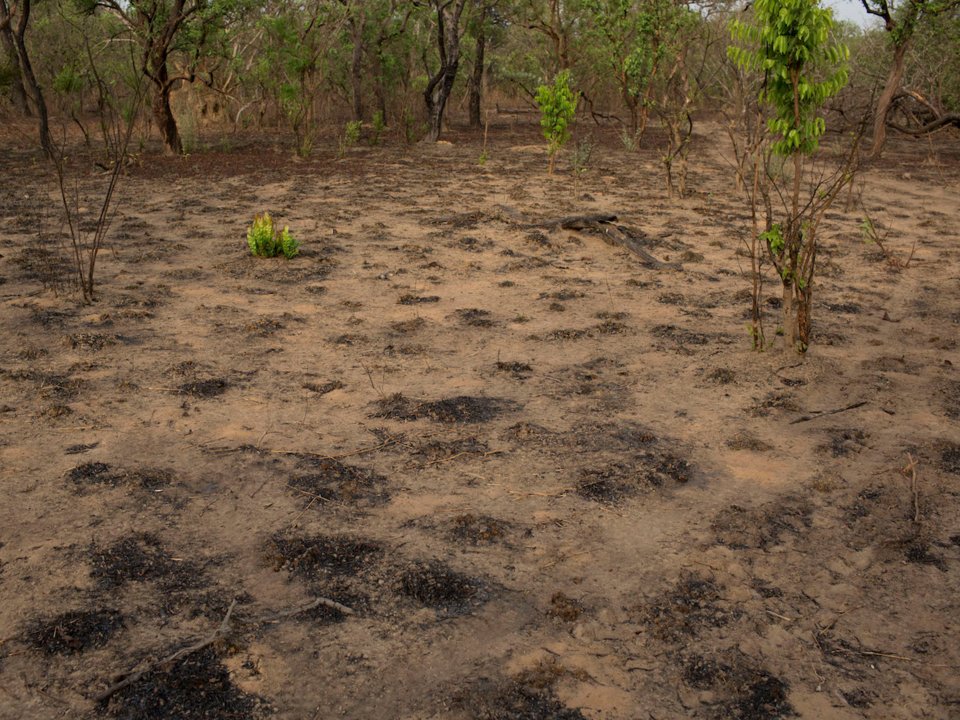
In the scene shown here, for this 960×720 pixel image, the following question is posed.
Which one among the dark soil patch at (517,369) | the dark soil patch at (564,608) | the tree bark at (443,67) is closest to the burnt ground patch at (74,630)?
the dark soil patch at (564,608)

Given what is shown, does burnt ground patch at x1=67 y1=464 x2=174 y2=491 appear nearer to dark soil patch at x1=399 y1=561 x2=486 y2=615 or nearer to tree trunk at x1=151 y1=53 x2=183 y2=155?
dark soil patch at x1=399 y1=561 x2=486 y2=615

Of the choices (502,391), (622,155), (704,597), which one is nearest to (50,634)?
(704,597)

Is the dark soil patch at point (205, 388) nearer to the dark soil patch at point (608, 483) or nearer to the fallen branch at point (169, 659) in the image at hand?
the fallen branch at point (169, 659)

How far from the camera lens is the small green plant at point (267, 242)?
24.0ft

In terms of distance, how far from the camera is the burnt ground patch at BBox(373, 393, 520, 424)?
14.5 ft

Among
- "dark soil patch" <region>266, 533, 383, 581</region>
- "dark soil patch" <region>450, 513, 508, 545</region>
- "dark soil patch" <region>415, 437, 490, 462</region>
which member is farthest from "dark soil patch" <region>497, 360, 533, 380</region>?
"dark soil patch" <region>266, 533, 383, 581</region>

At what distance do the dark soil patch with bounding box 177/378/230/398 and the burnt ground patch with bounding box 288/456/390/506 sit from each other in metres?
0.98

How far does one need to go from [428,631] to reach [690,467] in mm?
1652

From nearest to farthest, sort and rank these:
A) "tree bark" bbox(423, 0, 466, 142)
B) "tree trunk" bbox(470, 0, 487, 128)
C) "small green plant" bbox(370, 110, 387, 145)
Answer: "tree bark" bbox(423, 0, 466, 142)
"small green plant" bbox(370, 110, 387, 145)
"tree trunk" bbox(470, 0, 487, 128)

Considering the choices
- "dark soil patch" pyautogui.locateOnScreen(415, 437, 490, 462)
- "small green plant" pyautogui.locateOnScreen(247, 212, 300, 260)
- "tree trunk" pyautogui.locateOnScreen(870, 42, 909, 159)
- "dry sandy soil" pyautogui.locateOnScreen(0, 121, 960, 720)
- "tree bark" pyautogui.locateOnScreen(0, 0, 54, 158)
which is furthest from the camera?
"tree trunk" pyautogui.locateOnScreen(870, 42, 909, 159)

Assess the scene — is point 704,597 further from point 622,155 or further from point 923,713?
point 622,155

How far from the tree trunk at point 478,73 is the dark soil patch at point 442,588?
14994mm

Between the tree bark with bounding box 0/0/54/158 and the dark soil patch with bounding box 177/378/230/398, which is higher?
the tree bark with bounding box 0/0/54/158

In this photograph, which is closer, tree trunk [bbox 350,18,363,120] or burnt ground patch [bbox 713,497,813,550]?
burnt ground patch [bbox 713,497,813,550]
